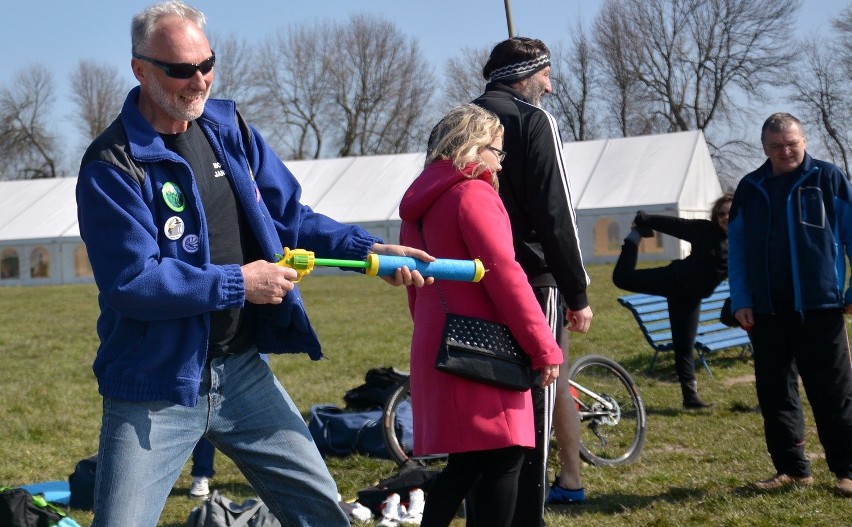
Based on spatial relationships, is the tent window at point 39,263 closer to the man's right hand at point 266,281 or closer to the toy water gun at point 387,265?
the toy water gun at point 387,265

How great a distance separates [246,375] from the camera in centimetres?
297

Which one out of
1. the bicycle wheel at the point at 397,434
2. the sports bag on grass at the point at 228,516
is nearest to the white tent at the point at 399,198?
the bicycle wheel at the point at 397,434

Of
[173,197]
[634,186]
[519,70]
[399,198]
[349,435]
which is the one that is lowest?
[349,435]

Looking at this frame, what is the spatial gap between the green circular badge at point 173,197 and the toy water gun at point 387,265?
30 centimetres

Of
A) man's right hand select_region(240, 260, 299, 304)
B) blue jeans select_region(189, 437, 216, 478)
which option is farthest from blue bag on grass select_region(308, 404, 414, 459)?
man's right hand select_region(240, 260, 299, 304)

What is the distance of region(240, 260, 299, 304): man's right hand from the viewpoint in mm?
2703

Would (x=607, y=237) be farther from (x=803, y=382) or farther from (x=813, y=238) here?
(x=813, y=238)

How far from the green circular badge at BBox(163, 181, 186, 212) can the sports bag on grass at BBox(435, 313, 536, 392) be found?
1205 mm

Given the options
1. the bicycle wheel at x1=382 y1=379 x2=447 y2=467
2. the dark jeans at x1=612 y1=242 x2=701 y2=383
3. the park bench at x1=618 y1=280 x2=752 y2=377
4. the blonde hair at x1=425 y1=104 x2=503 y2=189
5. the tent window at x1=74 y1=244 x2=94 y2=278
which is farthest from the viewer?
the tent window at x1=74 y1=244 x2=94 y2=278

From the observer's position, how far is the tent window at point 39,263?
1328 inches

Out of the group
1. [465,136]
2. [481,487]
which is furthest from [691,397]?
[465,136]

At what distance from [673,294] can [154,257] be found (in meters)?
6.57

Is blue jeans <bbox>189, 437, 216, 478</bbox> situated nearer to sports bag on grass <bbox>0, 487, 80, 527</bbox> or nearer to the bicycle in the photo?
the bicycle

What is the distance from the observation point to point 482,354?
364 centimetres
